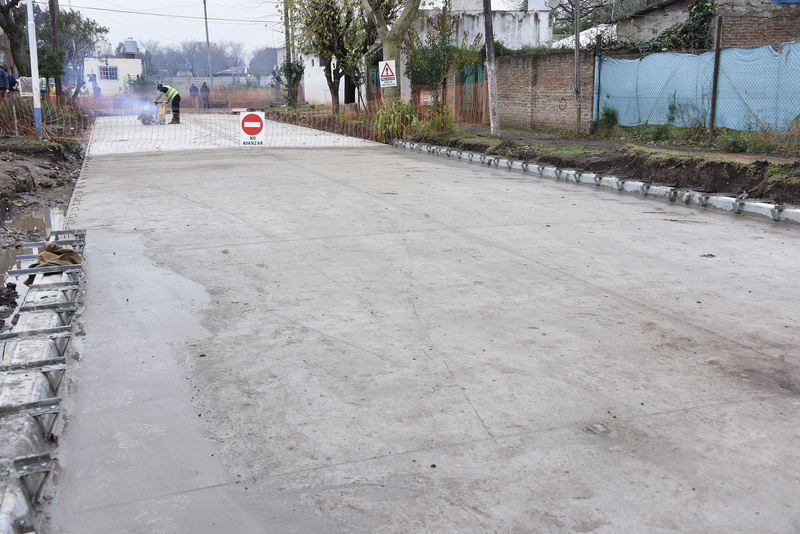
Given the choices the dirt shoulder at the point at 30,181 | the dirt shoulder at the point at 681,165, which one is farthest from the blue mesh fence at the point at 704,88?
the dirt shoulder at the point at 30,181

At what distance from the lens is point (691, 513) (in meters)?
2.97

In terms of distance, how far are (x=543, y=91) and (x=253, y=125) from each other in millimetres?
9721

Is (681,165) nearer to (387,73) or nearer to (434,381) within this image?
(434,381)

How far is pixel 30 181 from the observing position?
12.5m

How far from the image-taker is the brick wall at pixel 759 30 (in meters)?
17.7

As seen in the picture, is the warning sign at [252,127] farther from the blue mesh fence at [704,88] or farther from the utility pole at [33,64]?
the blue mesh fence at [704,88]

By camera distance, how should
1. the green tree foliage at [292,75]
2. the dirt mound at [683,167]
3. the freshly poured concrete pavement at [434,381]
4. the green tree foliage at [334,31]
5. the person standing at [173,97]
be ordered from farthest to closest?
the green tree foliage at [292,75], the green tree foliage at [334,31], the person standing at [173,97], the dirt mound at [683,167], the freshly poured concrete pavement at [434,381]

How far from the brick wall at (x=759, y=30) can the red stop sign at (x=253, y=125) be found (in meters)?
14.2

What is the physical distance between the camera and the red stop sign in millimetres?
23591

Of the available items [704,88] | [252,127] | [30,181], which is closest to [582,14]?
[252,127]

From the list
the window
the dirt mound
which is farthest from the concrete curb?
the window

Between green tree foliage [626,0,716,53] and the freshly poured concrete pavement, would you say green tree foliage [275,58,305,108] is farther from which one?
the freshly poured concrete pavement

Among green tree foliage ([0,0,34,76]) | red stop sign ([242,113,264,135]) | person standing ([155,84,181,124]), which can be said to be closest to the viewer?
red stop sign ([242,113,264,135])

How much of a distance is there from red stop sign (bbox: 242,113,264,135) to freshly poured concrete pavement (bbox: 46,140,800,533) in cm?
1551
